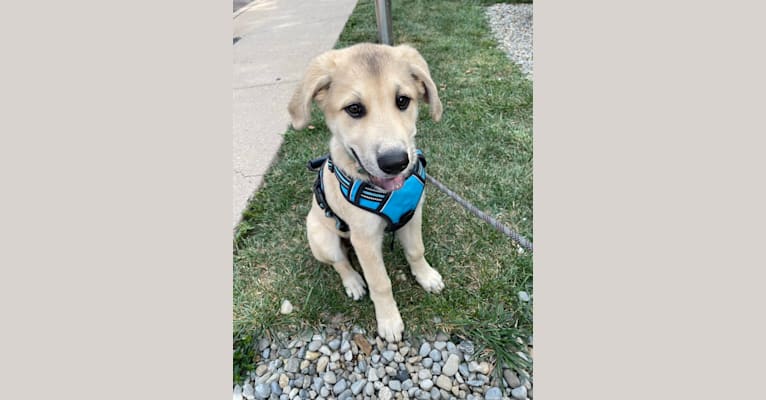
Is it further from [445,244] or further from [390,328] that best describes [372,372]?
[445,244]

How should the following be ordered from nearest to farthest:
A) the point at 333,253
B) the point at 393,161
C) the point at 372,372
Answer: the point at 393,161, the point at 372,372, the point at 333,253

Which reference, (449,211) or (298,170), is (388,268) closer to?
(449,211)

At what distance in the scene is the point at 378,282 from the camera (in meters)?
2.67

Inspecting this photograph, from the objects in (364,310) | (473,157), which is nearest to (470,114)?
(473,157)

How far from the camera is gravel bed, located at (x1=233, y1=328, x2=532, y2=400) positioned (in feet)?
8.20

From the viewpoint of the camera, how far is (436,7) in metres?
10.4

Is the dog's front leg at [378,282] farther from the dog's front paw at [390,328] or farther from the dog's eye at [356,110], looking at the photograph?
the dog's eye at [356,110]

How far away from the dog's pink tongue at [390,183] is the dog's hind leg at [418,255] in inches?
17.1

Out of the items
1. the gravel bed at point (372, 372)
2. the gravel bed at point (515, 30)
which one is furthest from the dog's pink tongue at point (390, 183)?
the gravel bed at point (515, 30)

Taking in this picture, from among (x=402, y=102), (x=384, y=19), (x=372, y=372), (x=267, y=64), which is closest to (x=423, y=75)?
(x=402, y=102)

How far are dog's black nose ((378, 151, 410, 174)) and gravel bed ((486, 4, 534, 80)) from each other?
4821 mm

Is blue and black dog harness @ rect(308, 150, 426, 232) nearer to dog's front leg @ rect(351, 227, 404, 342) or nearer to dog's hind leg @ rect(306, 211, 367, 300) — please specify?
dog's front leg @ rect(351, 227, 404, 342)

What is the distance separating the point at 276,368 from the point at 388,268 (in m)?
1.08

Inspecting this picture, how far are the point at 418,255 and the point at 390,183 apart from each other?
2.62ft
